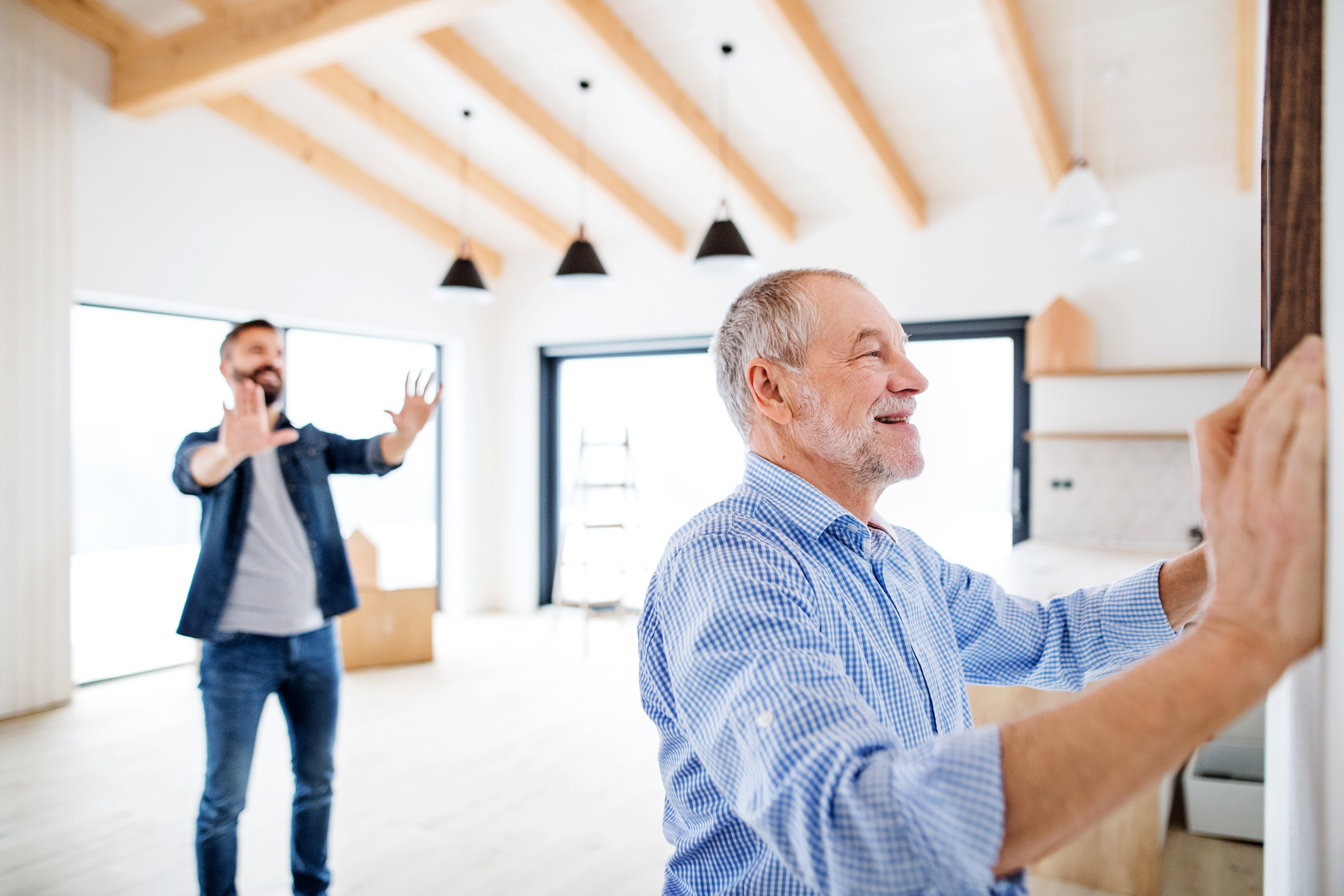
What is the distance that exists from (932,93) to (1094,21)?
89 cm

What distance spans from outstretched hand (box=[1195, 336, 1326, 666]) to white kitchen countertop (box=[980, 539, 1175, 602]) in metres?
2.27

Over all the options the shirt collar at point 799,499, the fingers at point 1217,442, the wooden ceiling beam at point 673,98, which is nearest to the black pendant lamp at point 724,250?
the wooden ceiling beam at point 673,98

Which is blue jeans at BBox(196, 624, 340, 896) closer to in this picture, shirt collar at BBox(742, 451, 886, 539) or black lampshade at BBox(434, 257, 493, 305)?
shirt collar at BBox(742, 451, 886, 539)

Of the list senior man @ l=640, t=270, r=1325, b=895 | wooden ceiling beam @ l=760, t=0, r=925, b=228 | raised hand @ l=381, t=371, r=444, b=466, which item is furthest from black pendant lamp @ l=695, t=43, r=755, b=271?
senior man @ l=640, t=270, r=1325, b=895

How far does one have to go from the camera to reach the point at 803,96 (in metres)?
4.88

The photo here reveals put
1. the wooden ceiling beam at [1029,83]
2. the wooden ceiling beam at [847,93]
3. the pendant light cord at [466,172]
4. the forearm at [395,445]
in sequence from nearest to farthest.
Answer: the forearm at [395,445]
the wooden ceiling beam at [1029,83]
the wooden ceiling beam at [847,93]
the pendant light cord at [466,172]

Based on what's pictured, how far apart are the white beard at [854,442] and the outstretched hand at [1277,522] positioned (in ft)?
1.98

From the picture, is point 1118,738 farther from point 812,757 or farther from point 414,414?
point 414,414

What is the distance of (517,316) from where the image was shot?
291 inches

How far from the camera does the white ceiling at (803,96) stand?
4133mm

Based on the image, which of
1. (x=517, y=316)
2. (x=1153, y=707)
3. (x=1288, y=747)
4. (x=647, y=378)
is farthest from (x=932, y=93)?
(x=1153, y=707)

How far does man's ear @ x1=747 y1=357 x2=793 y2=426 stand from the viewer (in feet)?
4.09

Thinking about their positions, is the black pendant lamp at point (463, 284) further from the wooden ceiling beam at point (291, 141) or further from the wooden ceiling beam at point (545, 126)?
the wooden ceiling beam at point (291, 141)

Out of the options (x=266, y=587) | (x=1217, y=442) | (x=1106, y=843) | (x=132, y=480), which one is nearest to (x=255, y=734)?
(x=266, y=587)
